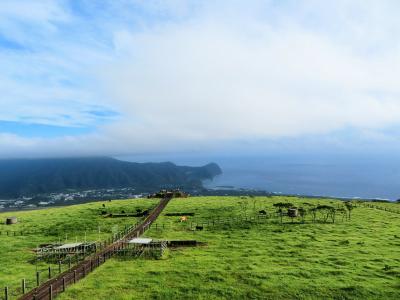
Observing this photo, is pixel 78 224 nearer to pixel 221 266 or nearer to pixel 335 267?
pixel 221 266

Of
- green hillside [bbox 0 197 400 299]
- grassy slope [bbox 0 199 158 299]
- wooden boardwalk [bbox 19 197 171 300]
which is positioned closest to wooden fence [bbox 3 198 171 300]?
wooden boardwalk [bbox 19 197 171 300]

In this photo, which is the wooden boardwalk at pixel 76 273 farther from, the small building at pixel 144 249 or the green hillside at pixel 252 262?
the small building at pixel 144 249

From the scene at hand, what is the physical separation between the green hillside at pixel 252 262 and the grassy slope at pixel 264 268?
10 centimetres

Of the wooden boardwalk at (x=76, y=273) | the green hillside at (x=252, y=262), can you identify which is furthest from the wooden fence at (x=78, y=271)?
the green hillside at (x=252, y=262)

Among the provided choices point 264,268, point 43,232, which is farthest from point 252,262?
point 43,232

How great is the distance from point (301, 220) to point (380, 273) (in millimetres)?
36177

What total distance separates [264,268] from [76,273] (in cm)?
2300

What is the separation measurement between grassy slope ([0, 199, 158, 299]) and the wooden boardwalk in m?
2.45

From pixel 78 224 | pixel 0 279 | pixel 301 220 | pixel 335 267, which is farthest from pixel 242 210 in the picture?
pixel 0 279

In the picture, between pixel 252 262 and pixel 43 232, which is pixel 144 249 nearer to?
pixel 252 262

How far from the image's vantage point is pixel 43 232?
72188 millimetres

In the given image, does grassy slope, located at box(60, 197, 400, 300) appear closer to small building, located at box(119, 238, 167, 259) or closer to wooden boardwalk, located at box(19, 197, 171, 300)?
wooden boardwalk, located at box(19, 197, 171, 300)

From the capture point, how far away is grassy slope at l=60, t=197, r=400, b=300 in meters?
36.8

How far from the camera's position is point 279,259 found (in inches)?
1903
